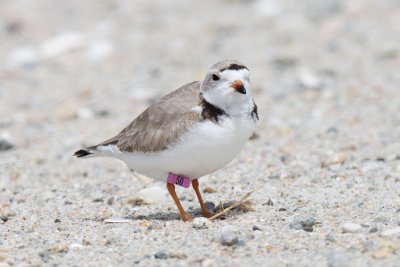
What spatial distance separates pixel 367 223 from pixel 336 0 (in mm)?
8784

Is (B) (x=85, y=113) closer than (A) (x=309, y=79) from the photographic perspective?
Yes

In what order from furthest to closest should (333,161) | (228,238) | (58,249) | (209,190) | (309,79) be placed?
(309,79)
(333,161)
(209,190)
(58,249)
(228,238)

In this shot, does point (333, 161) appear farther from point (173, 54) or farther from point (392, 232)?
point (173, 54)

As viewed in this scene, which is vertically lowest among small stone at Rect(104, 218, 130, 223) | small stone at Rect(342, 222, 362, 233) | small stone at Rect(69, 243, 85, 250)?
small stone at Rect(342, 222, 362, 233)

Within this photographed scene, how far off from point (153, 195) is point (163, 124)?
3.72 ft

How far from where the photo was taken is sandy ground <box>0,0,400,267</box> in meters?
5.48

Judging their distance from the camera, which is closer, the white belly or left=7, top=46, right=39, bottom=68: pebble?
the white belly

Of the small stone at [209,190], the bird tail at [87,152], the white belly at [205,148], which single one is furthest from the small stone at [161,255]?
the small stone at [209,190]

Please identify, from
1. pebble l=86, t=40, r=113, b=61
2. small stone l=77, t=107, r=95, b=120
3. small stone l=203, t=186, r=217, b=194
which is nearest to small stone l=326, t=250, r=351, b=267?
small stone l=203, t=186, r=217, b=194

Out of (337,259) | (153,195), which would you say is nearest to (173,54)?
(153,195)

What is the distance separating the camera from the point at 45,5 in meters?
17.0

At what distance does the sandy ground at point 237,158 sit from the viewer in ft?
18.0

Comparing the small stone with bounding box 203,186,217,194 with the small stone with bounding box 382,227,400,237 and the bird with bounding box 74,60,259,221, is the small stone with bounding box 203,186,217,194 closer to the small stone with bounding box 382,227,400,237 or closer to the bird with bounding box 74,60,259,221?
the bird with bounding box 74,60,259,221

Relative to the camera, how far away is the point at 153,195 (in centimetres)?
710
